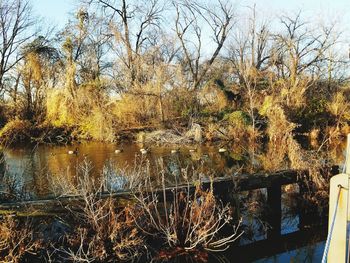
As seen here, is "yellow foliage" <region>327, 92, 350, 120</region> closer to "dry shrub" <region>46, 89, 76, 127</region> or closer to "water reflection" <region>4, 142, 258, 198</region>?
"water reflection" <region>4, 142, 258, 198</region>

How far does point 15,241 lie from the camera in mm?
6070

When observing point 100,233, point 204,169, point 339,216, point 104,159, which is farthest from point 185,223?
point 104,159

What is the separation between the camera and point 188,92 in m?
25.5

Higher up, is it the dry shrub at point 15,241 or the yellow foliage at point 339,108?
the yellow foliage at point 339,108

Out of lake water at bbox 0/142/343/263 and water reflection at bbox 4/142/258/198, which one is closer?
lake water at bbox 0/142/343/263

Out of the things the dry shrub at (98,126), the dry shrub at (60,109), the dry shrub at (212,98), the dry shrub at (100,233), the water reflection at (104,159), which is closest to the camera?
the dry shrub at (100,233)

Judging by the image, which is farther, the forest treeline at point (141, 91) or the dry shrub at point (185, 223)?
the forest treeline at point (141, 91)

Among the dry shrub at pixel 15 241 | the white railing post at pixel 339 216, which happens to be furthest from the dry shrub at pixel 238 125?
the white railing post at pixel 339 216

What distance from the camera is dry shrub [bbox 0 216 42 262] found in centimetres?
586

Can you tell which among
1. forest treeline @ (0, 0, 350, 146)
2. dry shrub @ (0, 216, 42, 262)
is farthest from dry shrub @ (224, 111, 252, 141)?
dry shrub @ (0, 216, 42, 262)

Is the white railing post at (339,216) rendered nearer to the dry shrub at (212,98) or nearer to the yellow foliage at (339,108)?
the dry shrub at (212,98)

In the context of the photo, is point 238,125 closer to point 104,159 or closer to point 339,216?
point 104,159

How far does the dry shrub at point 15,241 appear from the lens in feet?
19.2

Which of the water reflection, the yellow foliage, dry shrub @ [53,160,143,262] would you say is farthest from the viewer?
the yellow foliage
